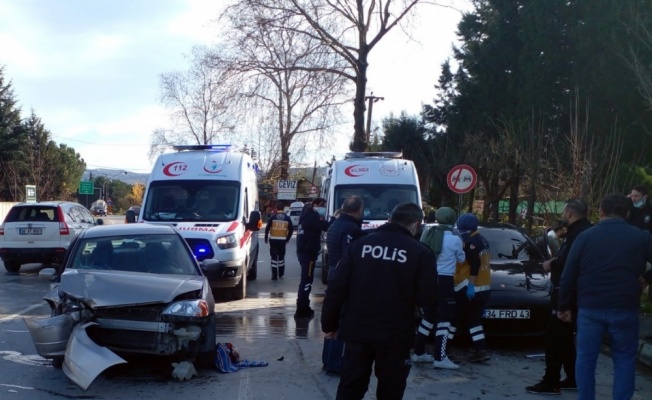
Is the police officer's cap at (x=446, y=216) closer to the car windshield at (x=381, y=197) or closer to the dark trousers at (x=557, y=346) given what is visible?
the dark trousers at (x=557, y=346)

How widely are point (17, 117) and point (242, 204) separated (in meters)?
42.9

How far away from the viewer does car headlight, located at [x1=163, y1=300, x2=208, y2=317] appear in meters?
7.44

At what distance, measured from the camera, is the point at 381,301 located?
16.3ft

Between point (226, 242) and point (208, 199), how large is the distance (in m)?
1.48

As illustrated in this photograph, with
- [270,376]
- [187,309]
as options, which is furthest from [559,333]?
[187,309]

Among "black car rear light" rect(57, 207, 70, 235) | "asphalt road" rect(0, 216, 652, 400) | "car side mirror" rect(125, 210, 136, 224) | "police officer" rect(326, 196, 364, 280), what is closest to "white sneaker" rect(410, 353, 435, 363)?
"asphalt road" rect(0, 216, 652, 400)

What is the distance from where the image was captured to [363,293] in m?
4.99

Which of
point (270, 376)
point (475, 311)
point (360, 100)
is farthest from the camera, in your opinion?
point (360, 100)

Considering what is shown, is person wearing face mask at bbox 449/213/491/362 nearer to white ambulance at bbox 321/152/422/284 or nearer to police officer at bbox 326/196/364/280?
police officer at bbox 326/196/364/280

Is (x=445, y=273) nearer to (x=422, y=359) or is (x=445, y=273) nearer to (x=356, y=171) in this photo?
(x=422, y=359)

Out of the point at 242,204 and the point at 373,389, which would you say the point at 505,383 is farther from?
the point at 242,204

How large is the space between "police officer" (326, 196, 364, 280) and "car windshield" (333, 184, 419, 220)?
7.48m

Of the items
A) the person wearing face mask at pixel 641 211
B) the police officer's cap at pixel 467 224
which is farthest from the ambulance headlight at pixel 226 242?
the person wearing face mask at pixel 641 211

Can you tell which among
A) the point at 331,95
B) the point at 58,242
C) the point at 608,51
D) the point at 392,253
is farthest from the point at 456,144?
the point at 392,253
